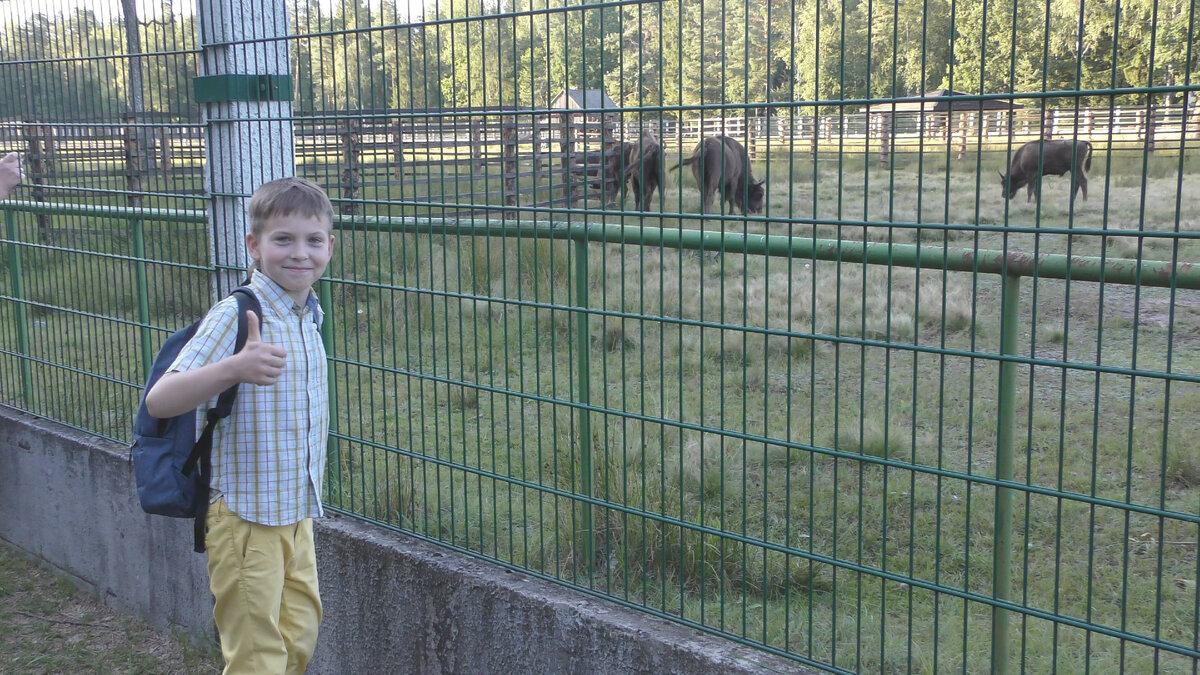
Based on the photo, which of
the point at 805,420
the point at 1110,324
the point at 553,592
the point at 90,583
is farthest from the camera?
the point at 1110,324

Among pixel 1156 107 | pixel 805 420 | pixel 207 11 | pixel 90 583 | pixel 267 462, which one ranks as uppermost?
pixel 207 11

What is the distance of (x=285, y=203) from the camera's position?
10.4ft

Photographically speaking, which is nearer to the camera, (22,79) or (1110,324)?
(22,79)

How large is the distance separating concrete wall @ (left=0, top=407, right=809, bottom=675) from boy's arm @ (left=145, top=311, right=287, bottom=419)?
4.66 ft

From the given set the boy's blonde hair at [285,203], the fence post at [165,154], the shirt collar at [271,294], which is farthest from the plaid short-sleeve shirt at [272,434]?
the fence post at [165,154]

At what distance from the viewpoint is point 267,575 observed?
3250 millimetres

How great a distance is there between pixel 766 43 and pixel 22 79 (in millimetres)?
4444

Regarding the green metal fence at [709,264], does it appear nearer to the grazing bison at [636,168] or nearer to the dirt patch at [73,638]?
the grazing bison at [636,168]

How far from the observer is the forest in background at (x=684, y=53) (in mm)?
2781

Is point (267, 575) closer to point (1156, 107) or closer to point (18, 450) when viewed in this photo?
point (1156, 107)

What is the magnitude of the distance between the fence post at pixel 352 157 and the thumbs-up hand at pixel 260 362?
157 centimetres

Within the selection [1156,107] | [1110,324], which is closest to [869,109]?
[1156,107]

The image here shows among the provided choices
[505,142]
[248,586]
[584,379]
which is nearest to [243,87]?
[505,142]

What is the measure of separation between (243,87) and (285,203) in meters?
1.70
